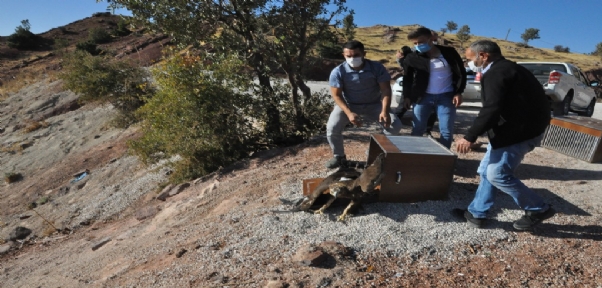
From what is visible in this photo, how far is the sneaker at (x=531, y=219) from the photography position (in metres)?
3.15

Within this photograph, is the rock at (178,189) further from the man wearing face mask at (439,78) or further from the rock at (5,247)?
the man wearing face mask at (439,78)

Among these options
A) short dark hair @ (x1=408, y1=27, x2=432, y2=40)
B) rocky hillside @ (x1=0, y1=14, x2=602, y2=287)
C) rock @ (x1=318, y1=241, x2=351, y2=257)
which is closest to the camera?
rocky hillside @ (x1=0, y1=14, x2=602, y2=287)

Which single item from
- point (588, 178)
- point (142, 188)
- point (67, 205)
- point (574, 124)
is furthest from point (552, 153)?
point (67, 205)

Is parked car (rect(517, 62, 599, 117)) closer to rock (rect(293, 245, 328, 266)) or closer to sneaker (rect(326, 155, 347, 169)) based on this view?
sneaker (rect(326, 155, 347, 169))

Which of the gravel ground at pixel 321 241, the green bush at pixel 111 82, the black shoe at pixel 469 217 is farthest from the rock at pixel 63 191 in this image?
the black shoe at pixel 469 217

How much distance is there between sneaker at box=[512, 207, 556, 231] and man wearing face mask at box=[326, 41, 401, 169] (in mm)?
1780

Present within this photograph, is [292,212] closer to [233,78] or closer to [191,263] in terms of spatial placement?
[191,263]

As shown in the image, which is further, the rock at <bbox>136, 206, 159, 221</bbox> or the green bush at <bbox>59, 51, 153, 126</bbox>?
the green bush at <bbox>59, 51, 153, 126</bbox>

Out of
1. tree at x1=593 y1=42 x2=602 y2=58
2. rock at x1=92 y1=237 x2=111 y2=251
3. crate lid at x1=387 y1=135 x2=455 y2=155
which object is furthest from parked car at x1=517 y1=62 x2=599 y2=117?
Result: tree at x1=593 y1=42 x2=602 y2=58

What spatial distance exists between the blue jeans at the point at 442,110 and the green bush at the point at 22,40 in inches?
1861

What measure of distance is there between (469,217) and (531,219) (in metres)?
0.47

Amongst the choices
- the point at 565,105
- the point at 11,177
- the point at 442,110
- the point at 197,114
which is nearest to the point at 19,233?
the point at 197,114

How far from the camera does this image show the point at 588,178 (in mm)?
4727

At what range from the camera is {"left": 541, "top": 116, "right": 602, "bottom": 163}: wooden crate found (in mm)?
5160
